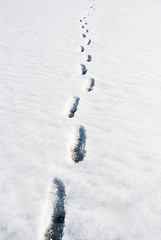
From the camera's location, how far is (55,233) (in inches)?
41.9

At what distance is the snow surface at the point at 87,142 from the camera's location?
116 centimetres

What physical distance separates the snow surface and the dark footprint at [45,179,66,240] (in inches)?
0.9

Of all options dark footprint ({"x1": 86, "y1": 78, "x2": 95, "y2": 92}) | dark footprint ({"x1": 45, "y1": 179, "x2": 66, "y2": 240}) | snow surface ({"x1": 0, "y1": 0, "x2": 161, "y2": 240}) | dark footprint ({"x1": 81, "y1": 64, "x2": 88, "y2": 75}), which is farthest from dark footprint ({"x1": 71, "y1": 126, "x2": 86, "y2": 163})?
dark footprint ({"x1": 81, "y1": 64, "x2": 88, "y2": 75})

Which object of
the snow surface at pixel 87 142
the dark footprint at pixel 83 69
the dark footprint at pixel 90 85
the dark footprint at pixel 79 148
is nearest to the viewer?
the snow surface at pixel 87 142

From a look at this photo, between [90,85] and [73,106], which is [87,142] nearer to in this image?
[73,106]

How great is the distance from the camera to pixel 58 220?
44.1 inches

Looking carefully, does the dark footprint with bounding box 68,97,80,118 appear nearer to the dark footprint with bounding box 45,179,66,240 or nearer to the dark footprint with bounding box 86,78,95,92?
the dark footprint with bounding box 86,78,95,92

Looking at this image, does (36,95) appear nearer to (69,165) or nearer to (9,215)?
(69,165)

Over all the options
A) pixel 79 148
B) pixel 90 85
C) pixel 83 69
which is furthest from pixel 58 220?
pixel 83 69

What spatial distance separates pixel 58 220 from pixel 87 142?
62cm

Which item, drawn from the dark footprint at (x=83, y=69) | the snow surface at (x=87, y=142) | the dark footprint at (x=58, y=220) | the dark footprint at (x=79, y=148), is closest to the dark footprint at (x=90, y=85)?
the snow surface at (x=87, y=142)

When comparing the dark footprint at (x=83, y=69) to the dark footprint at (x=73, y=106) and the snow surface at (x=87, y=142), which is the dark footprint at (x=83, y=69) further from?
the dark footprint at (x=73, y=106)

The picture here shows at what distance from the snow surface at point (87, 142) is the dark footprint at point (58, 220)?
0.02 meters

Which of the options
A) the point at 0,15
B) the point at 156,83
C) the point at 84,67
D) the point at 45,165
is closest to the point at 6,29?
the point at 0,15
